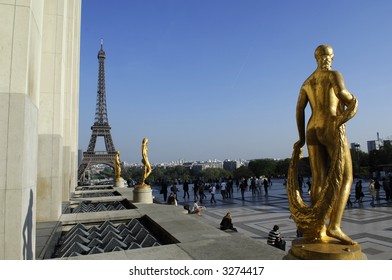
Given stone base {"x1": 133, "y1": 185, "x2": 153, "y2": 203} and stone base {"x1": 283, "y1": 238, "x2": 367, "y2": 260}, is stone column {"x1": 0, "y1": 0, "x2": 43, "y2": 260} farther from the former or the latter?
stone base {"x1": 133, "y1": 185, "x2": 153, "y2": 203}

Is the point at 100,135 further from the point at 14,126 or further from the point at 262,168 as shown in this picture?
the point at 14,126

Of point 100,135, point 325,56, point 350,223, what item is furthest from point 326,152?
point 100,135

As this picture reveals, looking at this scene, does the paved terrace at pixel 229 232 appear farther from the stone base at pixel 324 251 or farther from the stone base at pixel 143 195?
the stone base at pixel 143 195

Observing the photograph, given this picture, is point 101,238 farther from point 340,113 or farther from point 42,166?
point 340,113

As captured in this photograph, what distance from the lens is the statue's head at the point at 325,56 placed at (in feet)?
11.3

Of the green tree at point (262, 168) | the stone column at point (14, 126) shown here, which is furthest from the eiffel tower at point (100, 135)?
the stone column at point (14, 126)

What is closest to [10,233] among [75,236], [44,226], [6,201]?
[6,201]

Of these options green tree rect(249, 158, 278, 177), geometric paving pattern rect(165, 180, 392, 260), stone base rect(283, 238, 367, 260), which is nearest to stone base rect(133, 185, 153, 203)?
geometric paving pattern rect(165, 180, 392, 260)

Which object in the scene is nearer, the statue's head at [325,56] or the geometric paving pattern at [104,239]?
the statue's head at [325,56]

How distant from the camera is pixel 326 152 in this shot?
349 centimetres

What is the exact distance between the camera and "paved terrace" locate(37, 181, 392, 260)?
4638mm

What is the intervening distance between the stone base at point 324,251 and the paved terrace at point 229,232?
112 centimetres

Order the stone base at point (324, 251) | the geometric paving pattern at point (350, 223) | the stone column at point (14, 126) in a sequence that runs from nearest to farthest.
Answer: the stone base at point (324, 251) < the stone column at point (14, 126) < the geometric paving pattern at point (350, 223)

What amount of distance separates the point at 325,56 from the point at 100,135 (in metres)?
66.5
